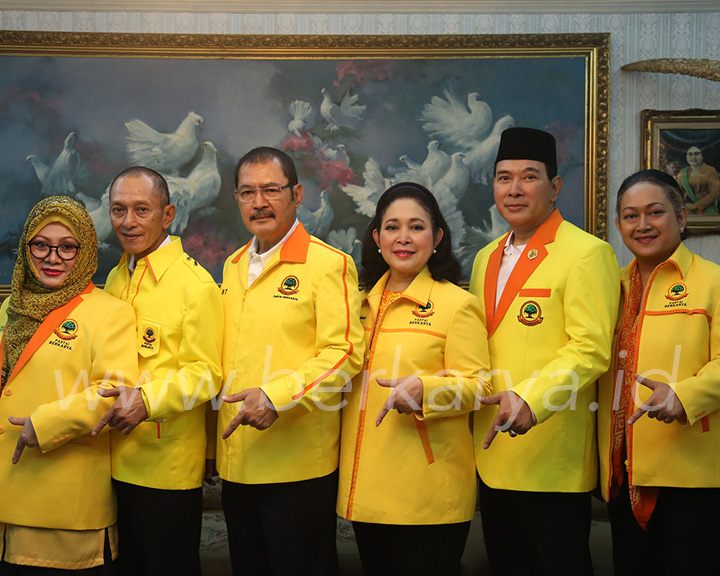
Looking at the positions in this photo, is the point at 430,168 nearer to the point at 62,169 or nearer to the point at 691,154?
the point at 691,154

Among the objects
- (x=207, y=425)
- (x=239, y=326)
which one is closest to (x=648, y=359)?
(x=239, y=326)

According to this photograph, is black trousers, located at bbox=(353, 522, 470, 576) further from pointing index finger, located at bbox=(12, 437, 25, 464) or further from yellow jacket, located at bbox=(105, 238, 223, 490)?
pointing index finger, located at bbox=(12, 437, 25, 464)

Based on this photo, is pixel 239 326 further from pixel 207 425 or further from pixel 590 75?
pixel 590 75

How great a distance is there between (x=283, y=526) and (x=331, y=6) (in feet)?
10.0

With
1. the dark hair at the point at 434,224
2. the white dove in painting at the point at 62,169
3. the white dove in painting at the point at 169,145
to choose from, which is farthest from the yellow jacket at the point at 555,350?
the white dove in painting at the point at 62,169

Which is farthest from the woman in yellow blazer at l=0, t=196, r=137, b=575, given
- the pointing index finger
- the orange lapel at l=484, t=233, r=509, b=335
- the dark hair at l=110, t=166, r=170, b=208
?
the orange lapel at l=484, t=233, r=509, b=335

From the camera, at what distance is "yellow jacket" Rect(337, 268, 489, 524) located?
79.9 inches

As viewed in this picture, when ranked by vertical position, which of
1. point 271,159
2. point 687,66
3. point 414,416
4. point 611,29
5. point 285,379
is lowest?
point 414,416

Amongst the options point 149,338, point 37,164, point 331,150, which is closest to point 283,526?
point 149,338

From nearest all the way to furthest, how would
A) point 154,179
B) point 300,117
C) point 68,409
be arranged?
point 68,409 < point 154,179 < point 300,117

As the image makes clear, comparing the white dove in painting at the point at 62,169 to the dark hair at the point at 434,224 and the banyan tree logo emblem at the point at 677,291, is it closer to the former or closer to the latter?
the dark hair at the point at 434,224

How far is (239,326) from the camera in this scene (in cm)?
224

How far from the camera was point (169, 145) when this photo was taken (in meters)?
3.91

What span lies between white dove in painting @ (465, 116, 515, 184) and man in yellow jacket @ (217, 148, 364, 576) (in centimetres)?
187
